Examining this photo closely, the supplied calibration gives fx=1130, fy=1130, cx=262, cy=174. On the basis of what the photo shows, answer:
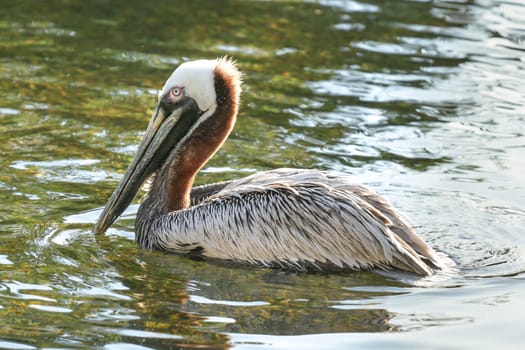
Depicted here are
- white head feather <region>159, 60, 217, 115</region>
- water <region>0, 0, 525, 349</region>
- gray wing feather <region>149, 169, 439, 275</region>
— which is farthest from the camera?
white head feather <region>159, 60, 217, 115</region>

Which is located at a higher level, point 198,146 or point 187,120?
point 187,120

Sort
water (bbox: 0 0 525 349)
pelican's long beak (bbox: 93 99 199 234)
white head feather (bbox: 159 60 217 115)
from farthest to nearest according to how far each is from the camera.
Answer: pelican's long beak (bbox: 93 99 199 234) → white head feather (bbox: 159 60 217 115) → water (bbox: 0 0 525 349)

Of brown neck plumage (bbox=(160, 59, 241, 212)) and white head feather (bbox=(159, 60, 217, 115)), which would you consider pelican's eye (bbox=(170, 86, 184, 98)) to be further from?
brown neck plumage (bbox=(160, 59, 241, 212))

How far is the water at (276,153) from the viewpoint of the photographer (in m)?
5.51

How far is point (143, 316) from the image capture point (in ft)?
18.2

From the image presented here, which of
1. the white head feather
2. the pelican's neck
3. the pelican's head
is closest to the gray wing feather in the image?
the pelican's neck

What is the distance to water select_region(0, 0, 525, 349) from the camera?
551cm

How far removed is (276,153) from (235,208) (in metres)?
1.82

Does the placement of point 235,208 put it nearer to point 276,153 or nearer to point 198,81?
point 198,81

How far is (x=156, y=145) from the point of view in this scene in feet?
22.8

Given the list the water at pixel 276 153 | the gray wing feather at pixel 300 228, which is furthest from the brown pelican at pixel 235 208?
the water at pixel 276 153

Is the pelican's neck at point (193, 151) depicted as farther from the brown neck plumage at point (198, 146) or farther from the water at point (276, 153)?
the water at point (276, 153)

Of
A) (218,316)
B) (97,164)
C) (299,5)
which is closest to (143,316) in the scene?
(218,316)

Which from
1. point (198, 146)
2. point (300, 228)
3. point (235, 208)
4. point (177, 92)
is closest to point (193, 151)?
point (198, 146)
